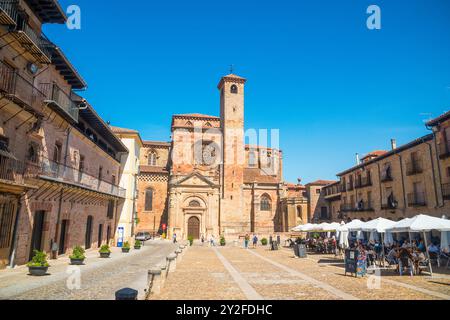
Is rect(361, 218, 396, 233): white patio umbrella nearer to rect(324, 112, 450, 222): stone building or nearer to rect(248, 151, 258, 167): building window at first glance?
rect(324, 112, 450, 222): stone building

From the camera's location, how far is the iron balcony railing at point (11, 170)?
1067 centimetres

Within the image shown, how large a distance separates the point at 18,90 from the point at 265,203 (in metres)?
42.6

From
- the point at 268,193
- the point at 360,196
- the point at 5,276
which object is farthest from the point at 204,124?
the point at 5,276

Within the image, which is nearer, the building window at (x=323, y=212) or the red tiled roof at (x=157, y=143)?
the building window at (x=323, y=212)

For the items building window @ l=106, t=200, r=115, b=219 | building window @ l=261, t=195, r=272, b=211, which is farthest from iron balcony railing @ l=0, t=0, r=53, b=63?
building window @ l=261, t=195, r=272, b=211

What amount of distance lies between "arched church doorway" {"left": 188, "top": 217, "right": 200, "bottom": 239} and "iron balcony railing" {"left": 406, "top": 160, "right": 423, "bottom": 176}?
28.0m

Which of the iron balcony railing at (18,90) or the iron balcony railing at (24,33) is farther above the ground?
the iron balcony railing at (24,33)

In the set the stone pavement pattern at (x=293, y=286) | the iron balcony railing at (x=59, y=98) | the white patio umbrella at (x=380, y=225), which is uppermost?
the iron balcony railing at (x=59, y=98)

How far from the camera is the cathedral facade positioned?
4397 cm

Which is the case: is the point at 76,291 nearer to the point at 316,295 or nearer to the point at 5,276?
the point at 5,276

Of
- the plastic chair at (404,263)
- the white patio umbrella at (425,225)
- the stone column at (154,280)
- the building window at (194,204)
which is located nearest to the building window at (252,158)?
the building window at (194,204)

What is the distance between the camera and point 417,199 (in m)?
23.1

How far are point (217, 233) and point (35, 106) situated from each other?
33726 millimetres

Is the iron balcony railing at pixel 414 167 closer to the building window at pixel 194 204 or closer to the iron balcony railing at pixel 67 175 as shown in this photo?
the iron balcony railing at pixel 67 175
